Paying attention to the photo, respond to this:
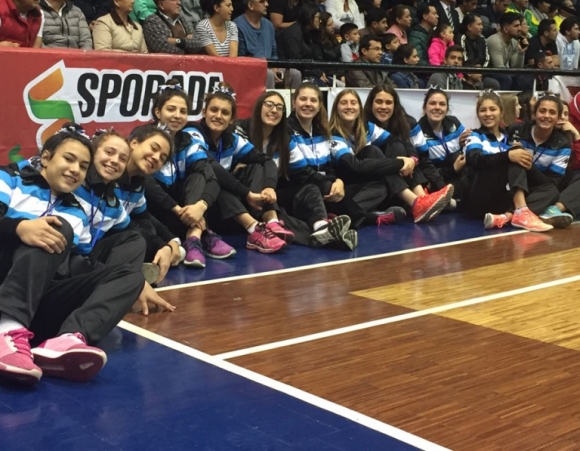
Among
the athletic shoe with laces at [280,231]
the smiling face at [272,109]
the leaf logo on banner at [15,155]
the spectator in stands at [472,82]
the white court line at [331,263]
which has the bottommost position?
the white court line at [331,263]

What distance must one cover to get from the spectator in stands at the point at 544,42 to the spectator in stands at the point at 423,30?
1.36 metres

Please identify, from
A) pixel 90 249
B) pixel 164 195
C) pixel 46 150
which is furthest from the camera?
pixel 164 195

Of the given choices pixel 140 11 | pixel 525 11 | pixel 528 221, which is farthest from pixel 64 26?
pixel 525 11

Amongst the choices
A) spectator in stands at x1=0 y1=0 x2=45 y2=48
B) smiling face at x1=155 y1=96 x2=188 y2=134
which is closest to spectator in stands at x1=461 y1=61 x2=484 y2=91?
smiling face at x1=155 y1=96 x2=188 y2=134

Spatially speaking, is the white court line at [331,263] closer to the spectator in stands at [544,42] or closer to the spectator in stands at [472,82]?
the spectator in stands at [472,82]

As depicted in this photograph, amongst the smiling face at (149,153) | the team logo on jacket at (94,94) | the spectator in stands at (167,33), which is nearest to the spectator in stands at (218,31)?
the spectator in stands at (167,33)

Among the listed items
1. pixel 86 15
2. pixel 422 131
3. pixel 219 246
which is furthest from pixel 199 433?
pixel 86 15

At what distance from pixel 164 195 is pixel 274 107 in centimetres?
112

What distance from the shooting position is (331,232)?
5488mm

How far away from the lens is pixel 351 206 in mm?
6387

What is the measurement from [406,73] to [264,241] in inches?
148

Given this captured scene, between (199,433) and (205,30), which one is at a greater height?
(205,30)

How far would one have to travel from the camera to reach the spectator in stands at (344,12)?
9.70 metres

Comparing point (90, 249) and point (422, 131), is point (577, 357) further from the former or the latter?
point (422, 131)
